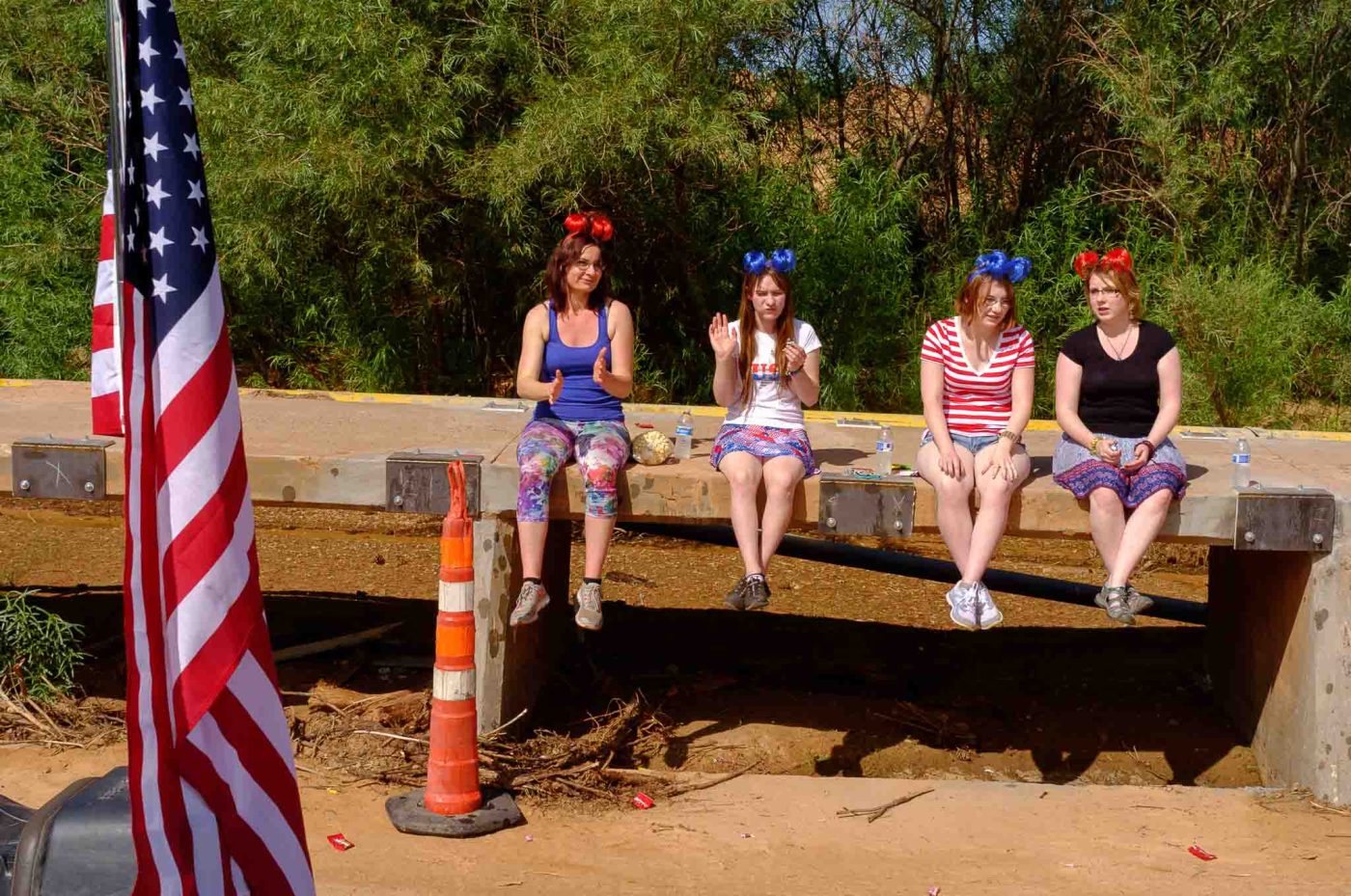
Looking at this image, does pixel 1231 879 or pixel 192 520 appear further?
pixel 1231 879

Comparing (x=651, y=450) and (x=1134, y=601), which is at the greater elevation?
(x=651, y=450)

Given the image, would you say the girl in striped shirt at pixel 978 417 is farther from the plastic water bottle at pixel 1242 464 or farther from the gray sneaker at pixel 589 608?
the gray sneaker at pixel 589 608

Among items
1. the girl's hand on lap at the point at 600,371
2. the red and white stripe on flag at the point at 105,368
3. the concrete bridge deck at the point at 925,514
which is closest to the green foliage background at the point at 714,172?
the concrete bridge deck at the point at 925,514

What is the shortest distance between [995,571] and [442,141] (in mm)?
4684

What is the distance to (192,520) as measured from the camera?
99.4 inches

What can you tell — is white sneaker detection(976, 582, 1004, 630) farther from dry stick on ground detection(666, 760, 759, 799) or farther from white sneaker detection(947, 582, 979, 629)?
dry stick on ground detection(666, 760, 759, 799)

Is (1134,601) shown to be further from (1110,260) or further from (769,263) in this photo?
(769,263)

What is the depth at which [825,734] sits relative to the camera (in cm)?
663

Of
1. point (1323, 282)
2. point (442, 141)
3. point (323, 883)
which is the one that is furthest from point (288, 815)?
point (1323, 282)

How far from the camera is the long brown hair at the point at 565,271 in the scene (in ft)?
19.1

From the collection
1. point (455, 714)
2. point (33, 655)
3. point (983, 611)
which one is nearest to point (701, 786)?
point (455, 714)

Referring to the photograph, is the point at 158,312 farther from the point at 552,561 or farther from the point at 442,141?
the point at 442,141

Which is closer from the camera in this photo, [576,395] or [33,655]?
[576,395]

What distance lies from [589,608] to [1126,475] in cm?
202
